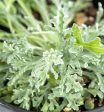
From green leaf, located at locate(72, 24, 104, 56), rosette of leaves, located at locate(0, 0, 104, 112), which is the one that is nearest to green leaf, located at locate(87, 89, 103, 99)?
rosette of leaves, located at locate(0, 0, 104, 112)

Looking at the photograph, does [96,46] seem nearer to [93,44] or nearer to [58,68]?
[93,44]

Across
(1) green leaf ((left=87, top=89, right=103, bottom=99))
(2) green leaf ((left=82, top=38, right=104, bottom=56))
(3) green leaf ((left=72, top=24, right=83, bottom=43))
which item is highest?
(3) green leaf ((left=72, top=24, right=83, bottom=43))

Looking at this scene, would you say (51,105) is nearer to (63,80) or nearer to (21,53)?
(63,80)

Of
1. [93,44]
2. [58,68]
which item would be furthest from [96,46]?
[58,68]

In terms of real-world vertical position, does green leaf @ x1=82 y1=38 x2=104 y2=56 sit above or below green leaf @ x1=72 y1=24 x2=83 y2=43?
below

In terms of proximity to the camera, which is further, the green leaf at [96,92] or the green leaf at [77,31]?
the green leaf at [96,92]

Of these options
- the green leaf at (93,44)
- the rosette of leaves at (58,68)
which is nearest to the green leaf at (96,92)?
the rosette of leaves at (58,68)

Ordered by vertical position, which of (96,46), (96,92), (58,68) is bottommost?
(96,92)

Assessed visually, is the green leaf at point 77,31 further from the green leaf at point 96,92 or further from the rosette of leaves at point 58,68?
the green leaf at point 96,92

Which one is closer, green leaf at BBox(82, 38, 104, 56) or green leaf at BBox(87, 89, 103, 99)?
green leaf at BBox(82, 38, 104, 56)

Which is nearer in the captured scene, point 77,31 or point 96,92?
point 77,31

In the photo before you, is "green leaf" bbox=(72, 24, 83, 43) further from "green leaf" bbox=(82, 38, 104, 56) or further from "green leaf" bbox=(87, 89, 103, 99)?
"green leaf" bbox=(87, 89, 103, 99)
